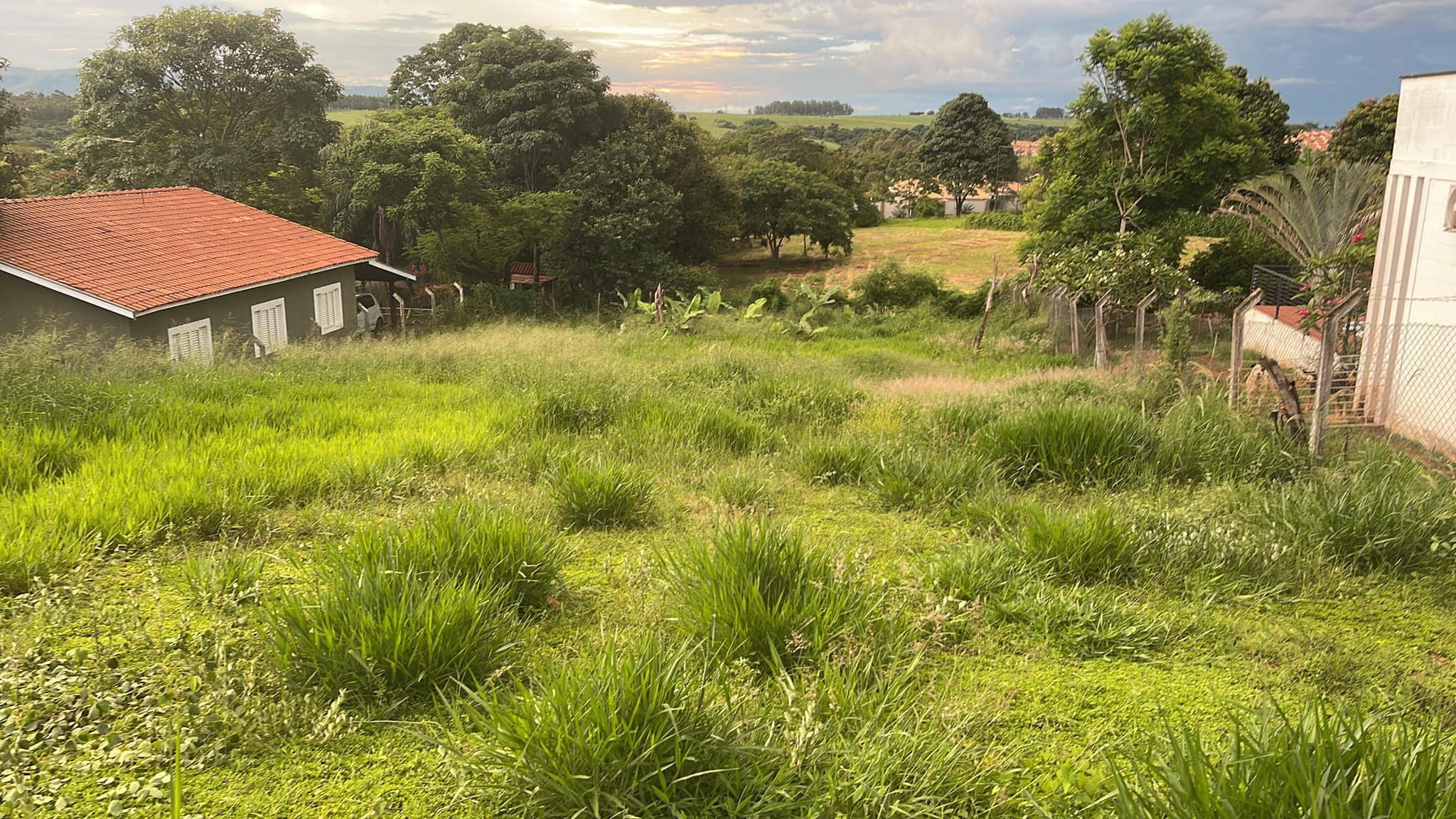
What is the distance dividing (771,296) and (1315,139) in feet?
102

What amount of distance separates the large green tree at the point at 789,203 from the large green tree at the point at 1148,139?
2443 cm

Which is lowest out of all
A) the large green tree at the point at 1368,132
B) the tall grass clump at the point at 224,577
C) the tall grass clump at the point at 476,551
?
the tall grass clump at the point at 224,577

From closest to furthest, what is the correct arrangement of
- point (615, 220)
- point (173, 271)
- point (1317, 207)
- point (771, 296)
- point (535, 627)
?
point (535, 627) < point (173, 271) < point (1317, 207) < point (771, 296) < point (615, 220)

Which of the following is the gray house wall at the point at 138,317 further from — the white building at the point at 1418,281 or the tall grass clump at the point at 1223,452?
the white building at the point at 1418,281

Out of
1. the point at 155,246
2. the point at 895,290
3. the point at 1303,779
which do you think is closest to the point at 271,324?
Result: the point at 155,246

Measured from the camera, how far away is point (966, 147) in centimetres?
7031

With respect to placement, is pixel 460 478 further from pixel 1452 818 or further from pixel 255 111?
pixel 255 111

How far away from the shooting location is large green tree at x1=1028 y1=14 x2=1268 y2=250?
2062cm

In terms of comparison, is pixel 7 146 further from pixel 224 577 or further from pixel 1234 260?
pixel 1234 260

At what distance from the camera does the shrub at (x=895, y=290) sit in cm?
3066

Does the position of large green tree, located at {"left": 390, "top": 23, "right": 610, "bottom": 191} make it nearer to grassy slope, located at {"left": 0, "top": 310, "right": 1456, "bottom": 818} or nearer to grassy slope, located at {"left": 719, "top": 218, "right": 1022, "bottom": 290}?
grassy slope, located at {"left": 719, "top": 218, "right": 1022, "bottom": 290}

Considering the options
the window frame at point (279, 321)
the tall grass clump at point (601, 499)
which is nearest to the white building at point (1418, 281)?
the tall grass clump at point (601, 499)

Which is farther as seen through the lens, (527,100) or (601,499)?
(527,100)

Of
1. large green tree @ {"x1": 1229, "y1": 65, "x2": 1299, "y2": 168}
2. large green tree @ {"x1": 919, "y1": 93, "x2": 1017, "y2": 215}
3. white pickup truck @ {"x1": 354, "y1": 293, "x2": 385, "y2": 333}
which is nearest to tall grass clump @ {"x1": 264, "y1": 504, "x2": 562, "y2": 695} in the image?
white pickup truck @ {"x1": 354, "y1": 293, "x2": 385, "y2": 333}
